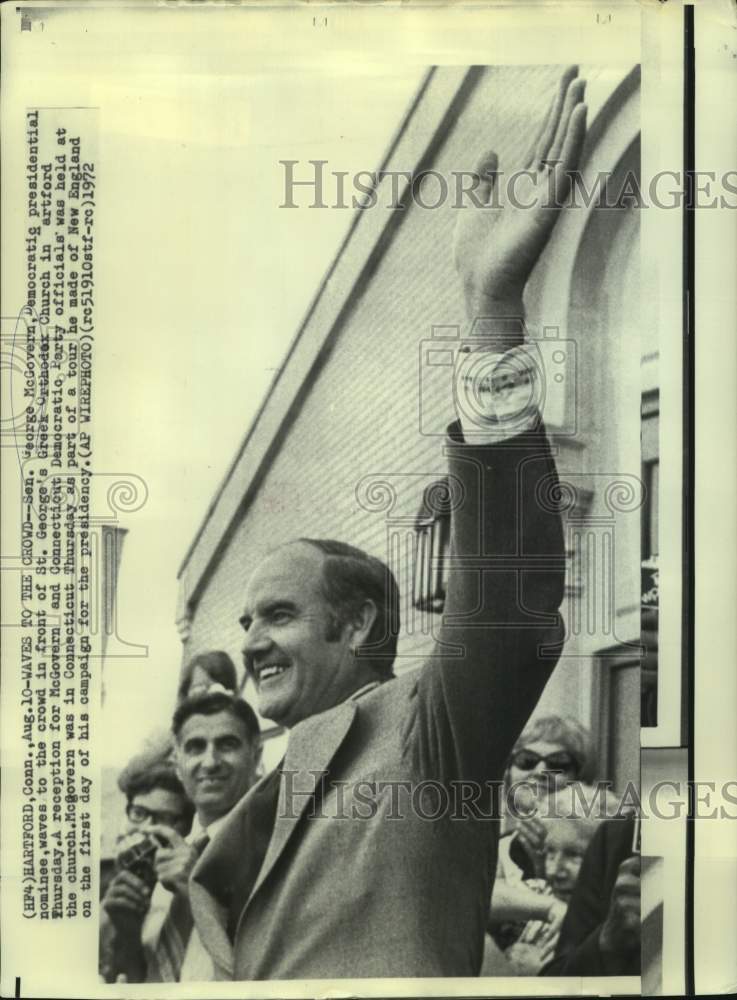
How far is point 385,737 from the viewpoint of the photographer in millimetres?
1222

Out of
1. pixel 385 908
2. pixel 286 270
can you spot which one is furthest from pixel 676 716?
pixel 286 270

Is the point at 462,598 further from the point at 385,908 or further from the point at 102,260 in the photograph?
the point at 102,260

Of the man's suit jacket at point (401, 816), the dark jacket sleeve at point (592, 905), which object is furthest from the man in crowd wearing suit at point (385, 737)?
the dark jacket sleeve at point (592, 905)

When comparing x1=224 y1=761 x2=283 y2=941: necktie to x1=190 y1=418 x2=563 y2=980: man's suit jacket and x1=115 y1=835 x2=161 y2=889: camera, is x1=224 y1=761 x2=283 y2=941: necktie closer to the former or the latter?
x1=190 y1=418 x2=563 y2=980: man's suit jacket

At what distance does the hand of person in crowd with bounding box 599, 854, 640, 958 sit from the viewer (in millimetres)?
1226

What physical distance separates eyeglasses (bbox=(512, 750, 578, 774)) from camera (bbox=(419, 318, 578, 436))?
0.44 meters

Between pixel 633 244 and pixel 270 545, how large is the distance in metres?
0.66

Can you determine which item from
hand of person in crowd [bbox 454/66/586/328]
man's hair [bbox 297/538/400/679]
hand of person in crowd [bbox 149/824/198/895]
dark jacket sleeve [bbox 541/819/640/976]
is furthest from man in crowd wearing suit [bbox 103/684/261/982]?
hand of person in crowd [bbox 454/66/586/328]

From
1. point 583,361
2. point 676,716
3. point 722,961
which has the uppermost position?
point 583,361

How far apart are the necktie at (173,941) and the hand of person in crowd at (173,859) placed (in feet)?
0.04

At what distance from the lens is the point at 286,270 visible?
1.24m

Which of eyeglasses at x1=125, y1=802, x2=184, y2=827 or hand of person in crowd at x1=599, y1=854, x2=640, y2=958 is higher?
eyeglasses at x1=125, y1=802, x2=184, y2=827

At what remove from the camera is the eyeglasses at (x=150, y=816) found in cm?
122

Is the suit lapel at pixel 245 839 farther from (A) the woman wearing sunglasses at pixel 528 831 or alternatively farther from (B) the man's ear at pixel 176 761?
(A) the woman wearing sunglasses at pixel 528 831
